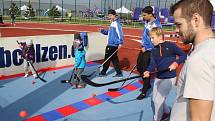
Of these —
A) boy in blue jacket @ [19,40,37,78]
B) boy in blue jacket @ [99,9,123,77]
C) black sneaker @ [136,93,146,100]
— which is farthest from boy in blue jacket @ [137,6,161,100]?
boy in blue jacket @ [19,40,37,78]

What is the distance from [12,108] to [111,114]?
82.6 inches

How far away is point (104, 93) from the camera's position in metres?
6.75

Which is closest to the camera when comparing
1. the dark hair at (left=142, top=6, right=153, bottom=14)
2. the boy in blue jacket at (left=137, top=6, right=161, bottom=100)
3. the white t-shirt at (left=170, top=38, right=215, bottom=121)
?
the white t-shirt at (left=170, top=38, right=215, bottom=121)

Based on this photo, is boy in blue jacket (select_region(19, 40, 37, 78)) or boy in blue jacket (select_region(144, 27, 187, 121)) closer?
boy in blue jacket (select_region(144, 27, 187, 121))

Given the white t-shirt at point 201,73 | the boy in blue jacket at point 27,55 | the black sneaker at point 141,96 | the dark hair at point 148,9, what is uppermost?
the dark hair at point 148,9

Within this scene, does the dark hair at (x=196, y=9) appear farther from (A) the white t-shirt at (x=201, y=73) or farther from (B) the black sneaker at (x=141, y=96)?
(B) the black sneaker at (x=141, y=96)

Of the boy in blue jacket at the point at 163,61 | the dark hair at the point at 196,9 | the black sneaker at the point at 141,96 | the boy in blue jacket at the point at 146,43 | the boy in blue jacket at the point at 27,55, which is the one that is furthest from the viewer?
the boy in blue jacket at the point at 27,55

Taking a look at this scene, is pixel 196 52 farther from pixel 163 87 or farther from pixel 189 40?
pixel 163 87

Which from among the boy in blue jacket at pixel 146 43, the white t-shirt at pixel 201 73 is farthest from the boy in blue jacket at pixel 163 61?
the white t-shirt at pixel 201 73

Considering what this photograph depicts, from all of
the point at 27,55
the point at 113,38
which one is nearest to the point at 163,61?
the point at 113,38

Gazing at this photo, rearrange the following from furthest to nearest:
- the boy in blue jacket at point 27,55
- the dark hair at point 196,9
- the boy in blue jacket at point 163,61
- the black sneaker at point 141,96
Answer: the boy in blue jacket at point 27,55 < the black sneaker at point 141,96 < the boy in blue jacket at point 163,61 < the dark hair at point 196,9

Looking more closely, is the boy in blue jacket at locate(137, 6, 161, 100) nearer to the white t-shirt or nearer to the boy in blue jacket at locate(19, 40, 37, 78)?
the boy in blue jacket at locate(19, 40, 37, 78)

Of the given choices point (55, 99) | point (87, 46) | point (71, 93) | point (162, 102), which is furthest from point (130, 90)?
point (87, 46)

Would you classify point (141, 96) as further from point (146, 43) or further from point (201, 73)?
point (201, 73)
